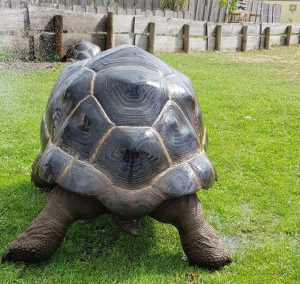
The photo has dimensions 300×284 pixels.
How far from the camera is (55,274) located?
10.3 ft

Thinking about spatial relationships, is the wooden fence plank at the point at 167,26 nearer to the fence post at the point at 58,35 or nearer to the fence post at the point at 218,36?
the fence post at the point at 218,36

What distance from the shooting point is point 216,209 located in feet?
14.1

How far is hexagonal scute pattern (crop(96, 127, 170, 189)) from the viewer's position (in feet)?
9.89

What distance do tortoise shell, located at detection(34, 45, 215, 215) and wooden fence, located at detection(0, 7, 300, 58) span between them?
8.24 meters

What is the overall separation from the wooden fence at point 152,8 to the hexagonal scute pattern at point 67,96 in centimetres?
870

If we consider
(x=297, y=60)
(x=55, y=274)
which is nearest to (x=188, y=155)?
(x=55, y=274)

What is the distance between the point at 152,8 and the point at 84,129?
48.6 ft

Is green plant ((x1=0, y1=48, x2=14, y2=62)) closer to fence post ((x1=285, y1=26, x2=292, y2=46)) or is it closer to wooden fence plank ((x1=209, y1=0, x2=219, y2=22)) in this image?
wooden fence plank ((x1=209, y1=0, x2=219, y2=22))

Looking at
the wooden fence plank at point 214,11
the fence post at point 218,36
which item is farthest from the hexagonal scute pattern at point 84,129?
the wooden fence plank at point 214,11

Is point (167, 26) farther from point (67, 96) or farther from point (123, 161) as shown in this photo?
point (123, 161)

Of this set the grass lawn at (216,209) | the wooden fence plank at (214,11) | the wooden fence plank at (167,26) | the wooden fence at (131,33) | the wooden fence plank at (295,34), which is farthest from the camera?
the wooden fence plank at (295,34)

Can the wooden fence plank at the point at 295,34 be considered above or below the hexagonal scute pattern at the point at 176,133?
below

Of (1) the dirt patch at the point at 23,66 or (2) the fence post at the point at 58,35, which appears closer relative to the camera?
(1) the dirt patch at the point at 23,66

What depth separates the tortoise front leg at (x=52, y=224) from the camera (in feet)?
10.3
